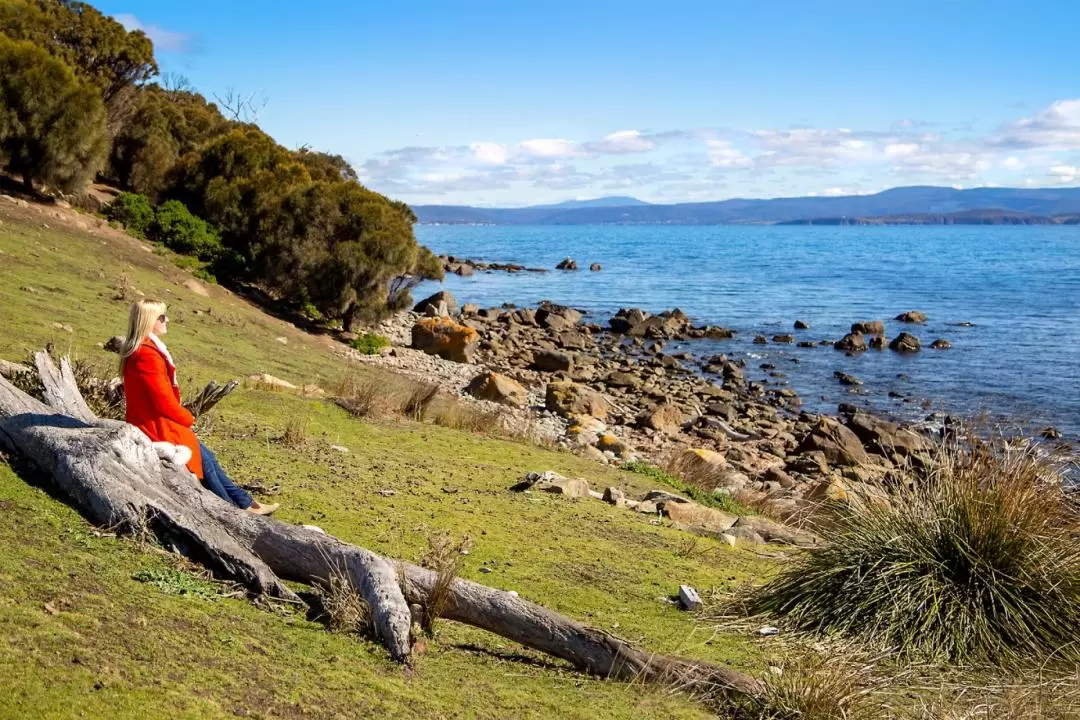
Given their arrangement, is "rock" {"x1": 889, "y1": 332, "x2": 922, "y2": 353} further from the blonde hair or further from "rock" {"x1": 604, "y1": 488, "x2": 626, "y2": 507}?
the blonde hair

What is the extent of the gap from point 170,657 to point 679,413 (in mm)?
22645

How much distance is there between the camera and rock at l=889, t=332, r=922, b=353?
42.5m

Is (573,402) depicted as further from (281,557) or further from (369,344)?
(281,557)

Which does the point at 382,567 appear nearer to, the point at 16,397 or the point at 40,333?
the point at 16,397

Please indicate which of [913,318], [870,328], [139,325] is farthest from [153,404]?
[913,318]

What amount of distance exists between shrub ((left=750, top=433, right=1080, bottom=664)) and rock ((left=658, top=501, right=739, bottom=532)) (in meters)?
3.67

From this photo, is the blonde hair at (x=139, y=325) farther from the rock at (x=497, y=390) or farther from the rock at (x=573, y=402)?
the rock at (x=573, y=402)

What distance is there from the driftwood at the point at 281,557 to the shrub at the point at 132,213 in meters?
27.0

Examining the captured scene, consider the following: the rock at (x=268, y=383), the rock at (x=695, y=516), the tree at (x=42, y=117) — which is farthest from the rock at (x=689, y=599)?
the tree at (x=42, y=117)

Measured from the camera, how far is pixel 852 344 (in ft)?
141

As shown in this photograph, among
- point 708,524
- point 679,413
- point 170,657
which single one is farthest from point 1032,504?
point 679,413

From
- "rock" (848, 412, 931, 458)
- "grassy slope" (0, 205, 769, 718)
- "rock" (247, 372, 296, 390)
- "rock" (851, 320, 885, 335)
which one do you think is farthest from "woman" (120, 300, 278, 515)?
"rock" (851, 320, 885, 335)

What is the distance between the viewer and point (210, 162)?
3944cm

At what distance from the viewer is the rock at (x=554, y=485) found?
11547mm
